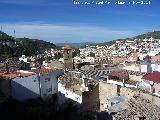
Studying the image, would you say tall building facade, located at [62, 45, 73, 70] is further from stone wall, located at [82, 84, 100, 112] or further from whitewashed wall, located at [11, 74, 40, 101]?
stone wall, located at [82, 84, 100, 112]

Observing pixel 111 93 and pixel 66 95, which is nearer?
pixel 111 93

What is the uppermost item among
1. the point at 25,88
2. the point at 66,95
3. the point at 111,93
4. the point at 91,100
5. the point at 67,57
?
the point at 67,57

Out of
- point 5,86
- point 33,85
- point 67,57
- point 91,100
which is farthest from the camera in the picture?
point 67,57

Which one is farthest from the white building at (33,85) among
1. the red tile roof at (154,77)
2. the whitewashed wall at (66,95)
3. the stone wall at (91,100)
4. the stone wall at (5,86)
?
the red tile roof at (154,77)

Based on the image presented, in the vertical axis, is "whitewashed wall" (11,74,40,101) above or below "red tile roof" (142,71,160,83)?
below

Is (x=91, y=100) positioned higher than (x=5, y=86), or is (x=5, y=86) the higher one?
(x=5, y=86)

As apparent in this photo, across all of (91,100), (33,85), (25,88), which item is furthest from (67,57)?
(91,100)

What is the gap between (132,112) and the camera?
1848 cm

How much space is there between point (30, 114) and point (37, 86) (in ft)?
24.0

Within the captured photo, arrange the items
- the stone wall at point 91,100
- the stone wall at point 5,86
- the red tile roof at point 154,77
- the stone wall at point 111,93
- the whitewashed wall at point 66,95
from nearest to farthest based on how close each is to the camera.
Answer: the stone wall at point 111,93, the stone wall at point 91,100, the whitewashed wall at point 66,95, the red tile roof at point 154,77, the stone wall at point 5,86

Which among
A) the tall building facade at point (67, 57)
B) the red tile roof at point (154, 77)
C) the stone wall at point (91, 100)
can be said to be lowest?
the stone wall at point (91, 100)

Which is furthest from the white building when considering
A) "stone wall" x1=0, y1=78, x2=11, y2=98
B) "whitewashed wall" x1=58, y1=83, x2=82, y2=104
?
"whitewashed wall" x1=58, y1=83, x2=82, y2=104

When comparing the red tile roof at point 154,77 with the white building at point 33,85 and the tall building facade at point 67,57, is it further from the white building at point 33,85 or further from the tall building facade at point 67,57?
the tall building facade at point 67,57

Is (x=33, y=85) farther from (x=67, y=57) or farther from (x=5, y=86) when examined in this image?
(x=67, y=57)
